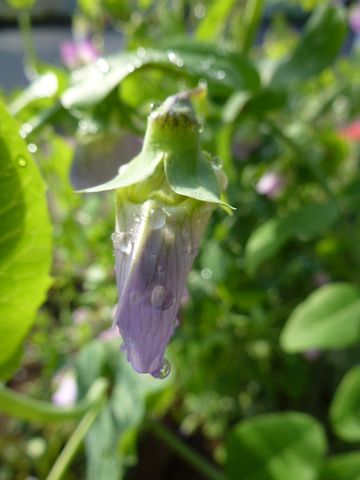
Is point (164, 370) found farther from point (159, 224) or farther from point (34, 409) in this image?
point (34, 409)

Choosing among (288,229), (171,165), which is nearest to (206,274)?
(288,229)

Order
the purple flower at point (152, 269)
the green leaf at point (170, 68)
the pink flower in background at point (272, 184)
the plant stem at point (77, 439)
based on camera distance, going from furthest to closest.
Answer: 1. the pink flower in background at point (272, 184)
2. the plant stem at point (77, 439)
3. the green leaf at point (170, 68)
4. the purple flower at point (152, 269)

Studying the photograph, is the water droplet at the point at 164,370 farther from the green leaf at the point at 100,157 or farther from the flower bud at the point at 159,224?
the green leaf at the point at 100,157

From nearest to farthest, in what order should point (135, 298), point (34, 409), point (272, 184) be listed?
1. point (135, 298)
2. point (34, 409)
3. point (272, 184)

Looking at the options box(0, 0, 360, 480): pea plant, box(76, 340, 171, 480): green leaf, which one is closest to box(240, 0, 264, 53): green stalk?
box(0, 0, 360, 480): pea plant

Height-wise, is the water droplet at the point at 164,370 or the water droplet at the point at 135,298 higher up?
the water droplet at the point at 135,298

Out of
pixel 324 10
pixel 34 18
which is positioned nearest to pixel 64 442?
pixel 324 10

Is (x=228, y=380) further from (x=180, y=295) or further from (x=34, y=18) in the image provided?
(x=34, y=18)

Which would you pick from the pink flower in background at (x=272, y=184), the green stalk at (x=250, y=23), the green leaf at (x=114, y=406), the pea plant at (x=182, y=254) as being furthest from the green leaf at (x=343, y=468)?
the green stalk at (x=250, y=23)
